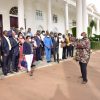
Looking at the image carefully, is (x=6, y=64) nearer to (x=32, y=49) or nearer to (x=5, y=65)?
(x=5, y=65)

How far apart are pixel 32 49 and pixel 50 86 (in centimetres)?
303

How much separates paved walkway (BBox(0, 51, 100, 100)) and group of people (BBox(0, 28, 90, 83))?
614 mm

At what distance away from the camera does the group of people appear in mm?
12305

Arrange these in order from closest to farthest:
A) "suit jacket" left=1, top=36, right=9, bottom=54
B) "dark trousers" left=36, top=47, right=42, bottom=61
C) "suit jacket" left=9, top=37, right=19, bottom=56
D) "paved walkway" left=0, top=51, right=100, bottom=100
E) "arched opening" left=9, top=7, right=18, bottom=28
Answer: "paved walkway" left=0, top=51, right=100, bottom=100 → "suit jacket" left=1, top=36, right=9, bottom=54 → "suit jacket" left=9, top=37, right=19, bottom=56 → "dark trousers" left=36, top=47, right=42, bottom=61 → "arched opening" left=9, top=7, right=18, bottom=28

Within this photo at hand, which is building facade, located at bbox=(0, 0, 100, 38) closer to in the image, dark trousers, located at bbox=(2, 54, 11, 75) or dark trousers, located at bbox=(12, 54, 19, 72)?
dark trousers, located at bbox=(12, 54, 19, 72)

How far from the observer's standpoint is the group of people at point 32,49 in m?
12.3

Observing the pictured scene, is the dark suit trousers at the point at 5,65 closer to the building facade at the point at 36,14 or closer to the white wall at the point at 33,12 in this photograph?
the building facade at the point at 36,14

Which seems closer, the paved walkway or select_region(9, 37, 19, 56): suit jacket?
the paved walkway

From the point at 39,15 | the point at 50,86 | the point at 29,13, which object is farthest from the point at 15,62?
the point at 39,15

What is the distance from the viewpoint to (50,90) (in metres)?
10.7

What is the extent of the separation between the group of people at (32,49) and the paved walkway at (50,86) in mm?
614

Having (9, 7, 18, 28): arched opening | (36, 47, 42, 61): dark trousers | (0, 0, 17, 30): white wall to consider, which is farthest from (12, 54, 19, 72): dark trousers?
(9, 7, 18, 28): arched opening

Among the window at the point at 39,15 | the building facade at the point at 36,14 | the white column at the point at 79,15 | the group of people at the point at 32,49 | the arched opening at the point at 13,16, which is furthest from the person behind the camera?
the window at the point at 39,15

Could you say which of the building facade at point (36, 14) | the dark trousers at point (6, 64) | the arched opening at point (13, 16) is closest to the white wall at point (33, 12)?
the building facade at point (36, 14)
